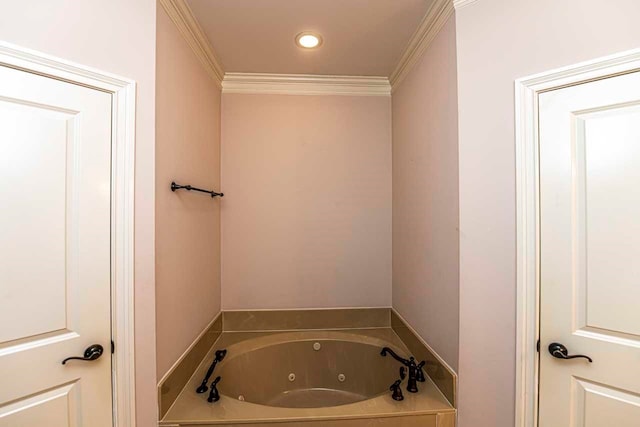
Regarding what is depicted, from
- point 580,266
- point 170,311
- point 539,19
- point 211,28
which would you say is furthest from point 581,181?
point 211,28

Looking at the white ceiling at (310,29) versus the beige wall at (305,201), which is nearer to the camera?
the white ceiling at (310,29)

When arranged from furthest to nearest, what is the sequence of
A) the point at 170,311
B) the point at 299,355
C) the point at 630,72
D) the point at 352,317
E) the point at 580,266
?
the point at 352,317, the point at 299,355, the point at 170,311, the point at 580,266, the point at 630,72

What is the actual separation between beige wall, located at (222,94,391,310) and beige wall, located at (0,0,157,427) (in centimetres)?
98

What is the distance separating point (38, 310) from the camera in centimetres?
98

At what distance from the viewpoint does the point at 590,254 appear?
3.38 ft

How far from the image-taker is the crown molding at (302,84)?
214 centimetres

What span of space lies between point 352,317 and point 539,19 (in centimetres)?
211

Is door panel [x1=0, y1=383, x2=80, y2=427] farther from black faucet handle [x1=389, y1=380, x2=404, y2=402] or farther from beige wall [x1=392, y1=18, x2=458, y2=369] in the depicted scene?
beige wall [x1=392, y1=18, x2=458, y2=369]

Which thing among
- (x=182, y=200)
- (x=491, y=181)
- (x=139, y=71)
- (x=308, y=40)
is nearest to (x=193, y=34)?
(x=139, y=71)

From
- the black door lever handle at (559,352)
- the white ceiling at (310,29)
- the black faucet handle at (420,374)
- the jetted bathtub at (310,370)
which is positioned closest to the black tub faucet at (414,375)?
the black faucet handle at (420,374)

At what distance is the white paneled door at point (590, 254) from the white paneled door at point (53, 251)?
5.94 ft

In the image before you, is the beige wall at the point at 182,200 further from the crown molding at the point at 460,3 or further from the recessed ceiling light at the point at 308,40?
the crown molding at the point at 460,3

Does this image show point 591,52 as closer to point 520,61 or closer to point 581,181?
point 520,61

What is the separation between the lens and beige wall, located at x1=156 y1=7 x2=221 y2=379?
1272 millimetres
